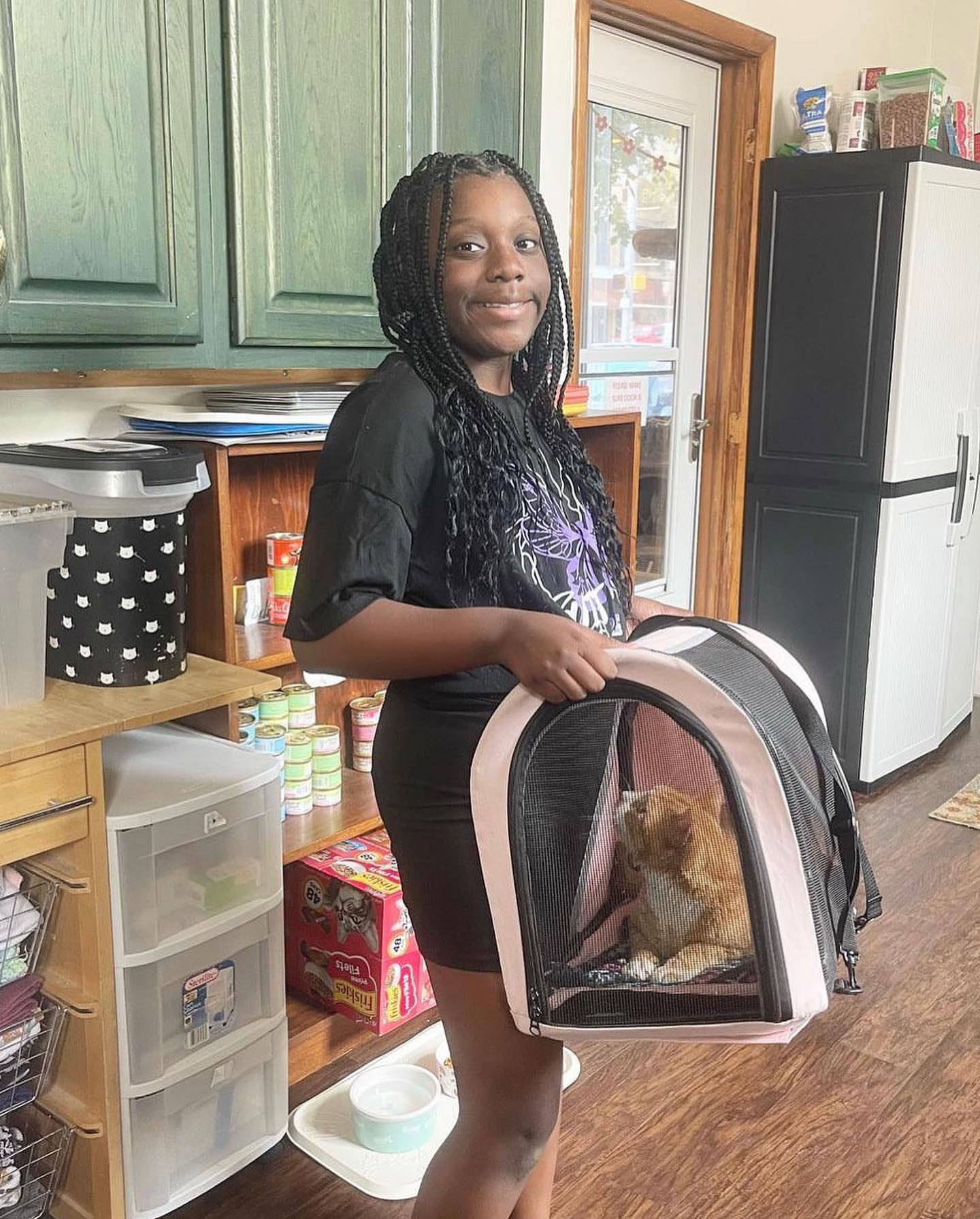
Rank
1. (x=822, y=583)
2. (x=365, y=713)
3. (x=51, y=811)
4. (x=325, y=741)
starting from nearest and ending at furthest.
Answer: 1. (x=51, y=811)
2. (x=325, y=741)
3. (x=365, y=713)
4. (x=822, y=583)

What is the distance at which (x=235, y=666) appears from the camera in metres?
1.82

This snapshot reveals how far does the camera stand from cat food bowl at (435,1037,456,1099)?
6.56 ft

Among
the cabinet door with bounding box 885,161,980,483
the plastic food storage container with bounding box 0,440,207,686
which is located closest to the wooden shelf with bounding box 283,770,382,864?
the plastic food storage container with bounding box 0,440,207,686

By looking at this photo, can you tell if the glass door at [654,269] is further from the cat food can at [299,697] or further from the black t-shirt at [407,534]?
the black t-shirt at [407,534]

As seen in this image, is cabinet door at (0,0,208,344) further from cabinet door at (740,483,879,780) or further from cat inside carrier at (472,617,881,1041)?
cabinet door at (740,483,879,780)

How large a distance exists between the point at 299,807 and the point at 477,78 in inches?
51.8

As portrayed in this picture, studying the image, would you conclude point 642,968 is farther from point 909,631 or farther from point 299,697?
point 909,631

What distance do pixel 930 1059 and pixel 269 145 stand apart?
1888 millimetres

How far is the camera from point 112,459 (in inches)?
63.9

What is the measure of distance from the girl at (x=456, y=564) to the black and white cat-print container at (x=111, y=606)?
558 mm

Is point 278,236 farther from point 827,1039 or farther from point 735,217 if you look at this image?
point 735,217

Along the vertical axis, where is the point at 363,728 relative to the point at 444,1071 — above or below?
above

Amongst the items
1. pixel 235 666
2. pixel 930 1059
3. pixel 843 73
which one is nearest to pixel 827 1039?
pixel 930 1059

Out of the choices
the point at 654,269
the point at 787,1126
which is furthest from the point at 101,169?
the point at 654,269
